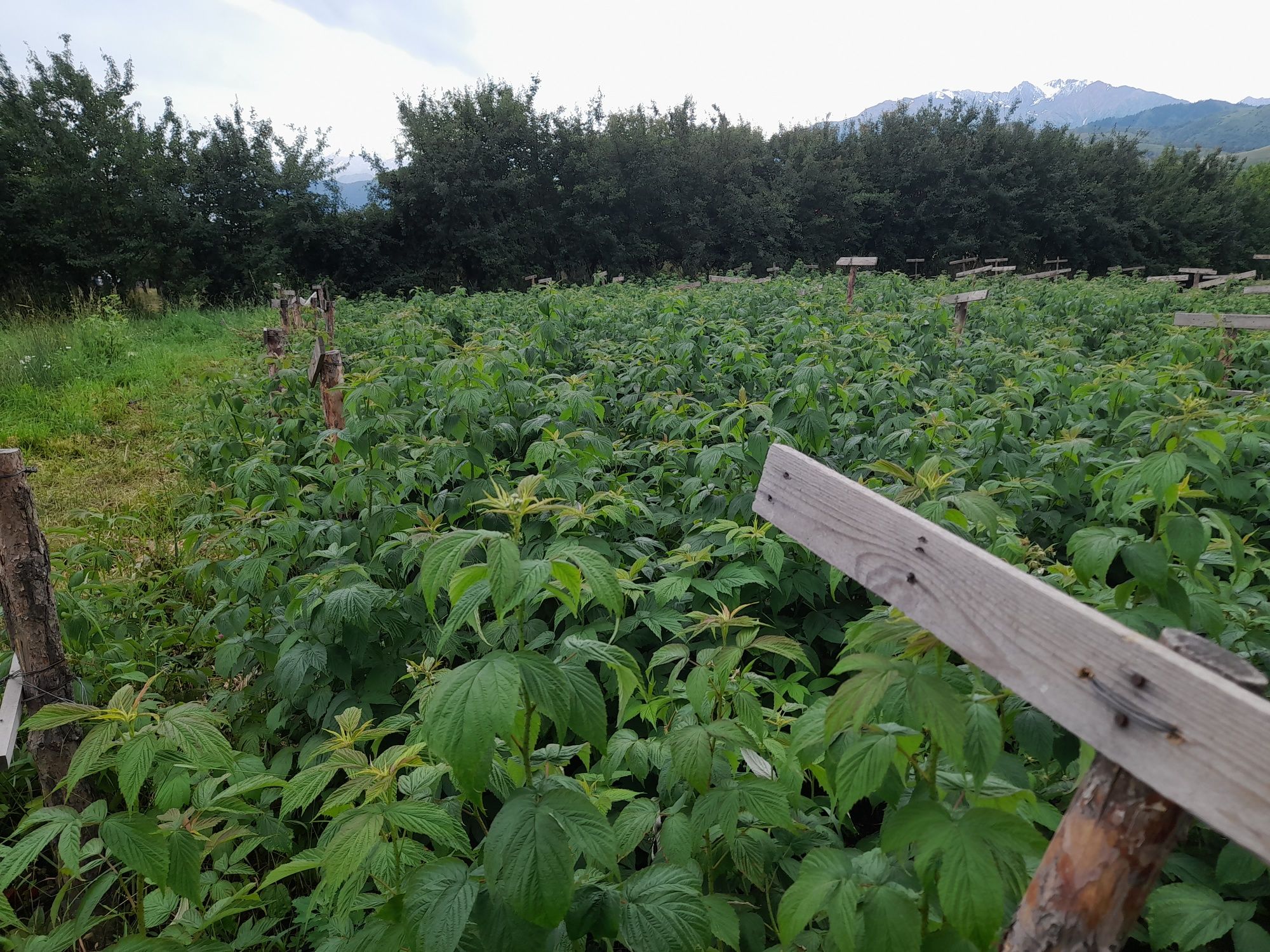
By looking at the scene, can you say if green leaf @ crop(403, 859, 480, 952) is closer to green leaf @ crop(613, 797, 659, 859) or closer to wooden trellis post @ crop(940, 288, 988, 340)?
green leaf @ crop(613, 797, 659, 859)

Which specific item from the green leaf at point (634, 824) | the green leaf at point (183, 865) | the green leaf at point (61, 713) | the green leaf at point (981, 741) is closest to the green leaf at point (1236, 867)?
the green leaf at point (981, 741)

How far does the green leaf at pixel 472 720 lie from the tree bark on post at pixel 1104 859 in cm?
74

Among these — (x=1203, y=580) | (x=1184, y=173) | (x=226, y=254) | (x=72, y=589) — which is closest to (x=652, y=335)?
(x=72, y=589)

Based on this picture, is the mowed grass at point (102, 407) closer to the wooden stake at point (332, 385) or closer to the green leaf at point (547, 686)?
the wooden stake at point (332, 385)

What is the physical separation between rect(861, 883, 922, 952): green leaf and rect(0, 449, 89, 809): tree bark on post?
2418 mm

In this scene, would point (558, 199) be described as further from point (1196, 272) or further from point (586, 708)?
point (586, 708)

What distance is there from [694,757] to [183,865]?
1.07m

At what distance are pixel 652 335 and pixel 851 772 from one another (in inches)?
221

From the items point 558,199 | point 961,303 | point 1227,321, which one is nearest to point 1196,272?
point 961,303

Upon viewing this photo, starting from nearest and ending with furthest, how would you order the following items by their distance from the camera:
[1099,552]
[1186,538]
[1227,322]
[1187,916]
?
[1187,916] < [1099,552] < [1186,538] < [1227,322]

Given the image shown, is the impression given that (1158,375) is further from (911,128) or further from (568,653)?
(911,128)

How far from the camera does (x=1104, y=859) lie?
2.72 ft

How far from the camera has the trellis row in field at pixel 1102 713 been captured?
660 millimetres

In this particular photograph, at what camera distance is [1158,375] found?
13.2ft
